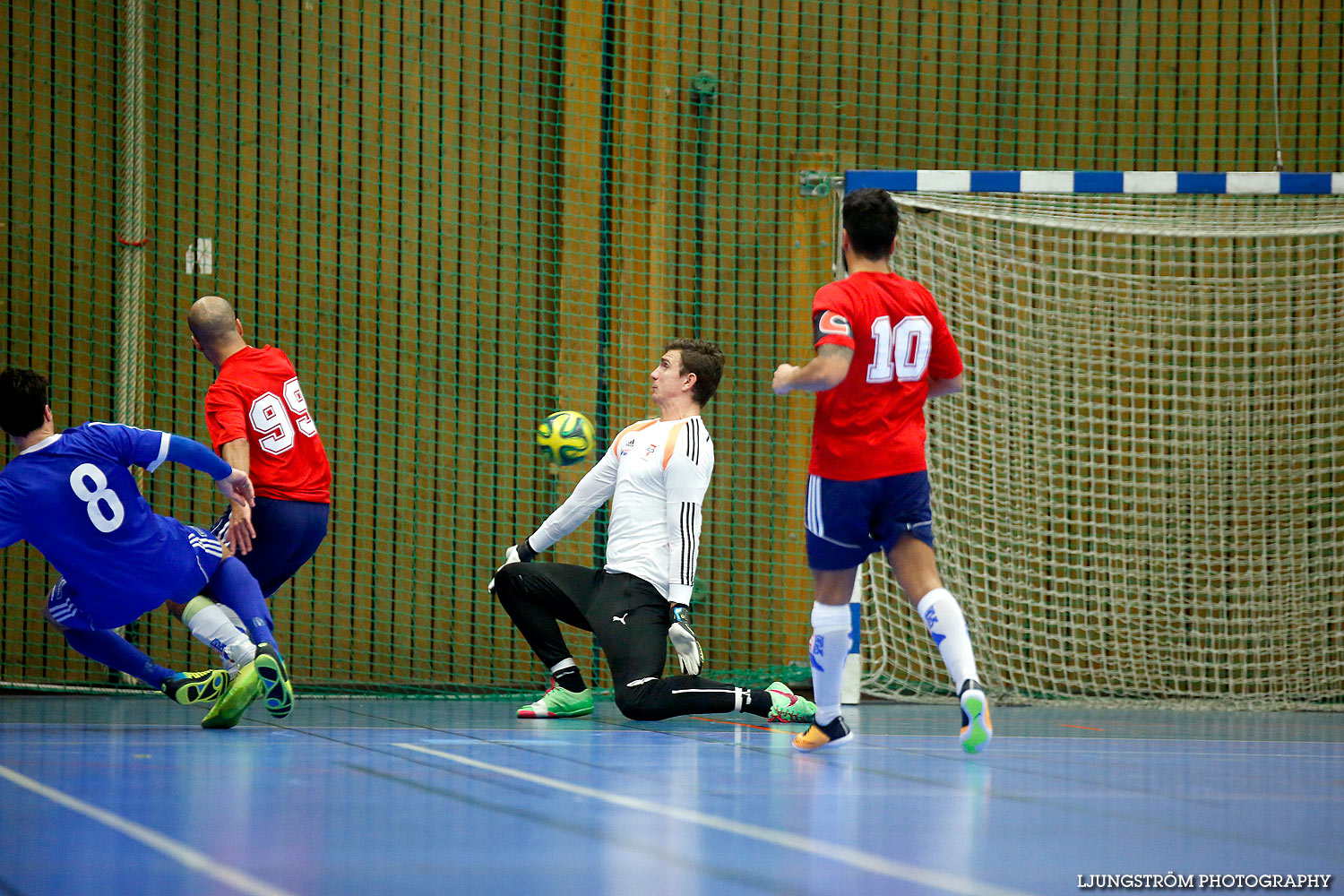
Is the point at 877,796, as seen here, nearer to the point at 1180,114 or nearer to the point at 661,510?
the point at 661,510

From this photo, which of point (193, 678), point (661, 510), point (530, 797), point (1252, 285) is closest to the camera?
point (530, 797)

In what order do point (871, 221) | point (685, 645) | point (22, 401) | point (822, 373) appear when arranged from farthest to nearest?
point (685, 645)
point (22, 401)
point (871, 221)
point (822, 373)

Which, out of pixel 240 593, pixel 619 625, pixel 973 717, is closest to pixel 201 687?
pixel 240 593

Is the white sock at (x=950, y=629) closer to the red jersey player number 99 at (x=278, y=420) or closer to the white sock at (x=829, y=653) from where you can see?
the white sock at (x=829, y=653)

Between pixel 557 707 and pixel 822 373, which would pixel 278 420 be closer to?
pixel 557 707

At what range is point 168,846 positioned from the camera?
245 cm

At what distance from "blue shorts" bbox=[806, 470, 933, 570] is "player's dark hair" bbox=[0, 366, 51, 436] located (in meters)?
2.63

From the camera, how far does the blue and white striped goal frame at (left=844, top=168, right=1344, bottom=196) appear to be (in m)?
6.83

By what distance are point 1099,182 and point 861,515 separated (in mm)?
3390

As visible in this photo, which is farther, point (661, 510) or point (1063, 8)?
point (1063, 8)

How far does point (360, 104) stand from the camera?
25.4 feet

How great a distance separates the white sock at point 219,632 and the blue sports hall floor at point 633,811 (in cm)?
27

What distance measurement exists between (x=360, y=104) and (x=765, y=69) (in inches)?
94.0

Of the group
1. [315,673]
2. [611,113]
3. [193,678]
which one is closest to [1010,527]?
[611,113]
